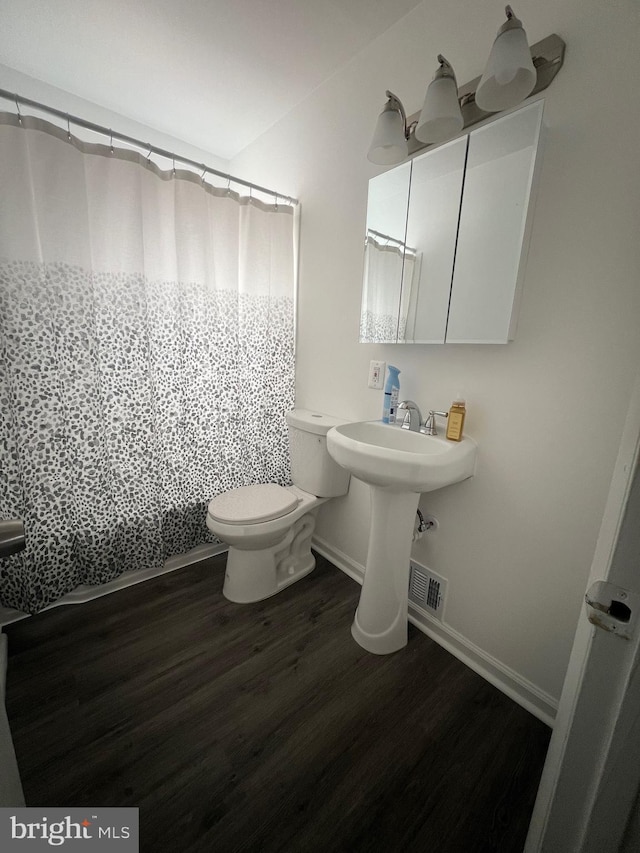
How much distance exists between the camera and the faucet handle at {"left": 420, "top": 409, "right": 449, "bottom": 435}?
1258 mm

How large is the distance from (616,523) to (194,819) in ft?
3.93

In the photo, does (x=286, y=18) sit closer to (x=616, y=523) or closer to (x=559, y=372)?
(x=559, y=372)

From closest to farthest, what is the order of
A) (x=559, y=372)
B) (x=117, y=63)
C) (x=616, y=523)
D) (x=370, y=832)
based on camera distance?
(x=616, y=523) < (x=370, y=832) < (x=559, y=372) < (x=117, y=63)

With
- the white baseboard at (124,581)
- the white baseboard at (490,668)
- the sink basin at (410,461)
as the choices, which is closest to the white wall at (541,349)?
the white baseboard at (490,668)

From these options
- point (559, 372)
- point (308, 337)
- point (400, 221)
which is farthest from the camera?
point (308, 337)

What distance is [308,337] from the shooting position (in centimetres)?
190

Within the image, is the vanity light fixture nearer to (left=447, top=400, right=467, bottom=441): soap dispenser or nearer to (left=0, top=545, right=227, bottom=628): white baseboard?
(left=447, top=400, right=467, bottom=441): soap dispenser

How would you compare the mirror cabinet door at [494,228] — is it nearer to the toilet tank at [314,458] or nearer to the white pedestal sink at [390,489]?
the white pedestal sink at [390,489]

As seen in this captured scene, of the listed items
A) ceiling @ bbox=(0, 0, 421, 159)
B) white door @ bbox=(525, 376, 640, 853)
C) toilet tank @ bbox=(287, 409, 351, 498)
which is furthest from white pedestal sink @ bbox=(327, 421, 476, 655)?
ceiling @ bbox=(0, 0, 421, 159)

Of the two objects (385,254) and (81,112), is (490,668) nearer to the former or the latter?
(385,254)

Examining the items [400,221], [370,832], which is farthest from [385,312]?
[370,832]

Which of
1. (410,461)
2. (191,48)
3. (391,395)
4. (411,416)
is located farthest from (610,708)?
(191,48)

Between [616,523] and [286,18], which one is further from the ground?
[286,18]

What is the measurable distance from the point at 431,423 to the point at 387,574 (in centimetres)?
62
